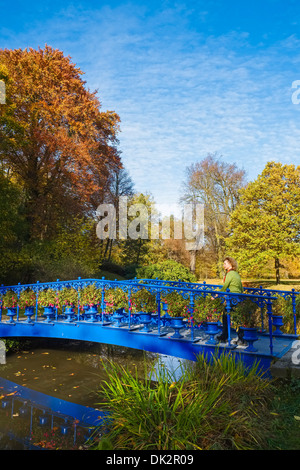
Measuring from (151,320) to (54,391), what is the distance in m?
2.81

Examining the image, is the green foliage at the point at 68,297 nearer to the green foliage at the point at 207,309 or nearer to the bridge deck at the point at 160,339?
the bridge deck at the point at 160,339

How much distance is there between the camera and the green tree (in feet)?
79.1

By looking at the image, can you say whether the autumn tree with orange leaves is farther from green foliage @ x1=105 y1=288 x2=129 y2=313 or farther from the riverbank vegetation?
the riverbank vegetation

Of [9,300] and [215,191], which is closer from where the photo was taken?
[9,300]

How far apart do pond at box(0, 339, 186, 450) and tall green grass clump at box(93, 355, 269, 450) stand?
2.63ft

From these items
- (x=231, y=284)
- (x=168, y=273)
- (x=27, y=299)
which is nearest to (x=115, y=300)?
(x=27, y=299)

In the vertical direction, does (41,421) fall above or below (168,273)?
below

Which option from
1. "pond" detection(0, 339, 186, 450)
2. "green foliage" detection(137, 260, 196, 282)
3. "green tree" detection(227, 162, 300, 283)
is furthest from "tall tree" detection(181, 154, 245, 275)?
"pond" detection(0, 339, 186, 450)

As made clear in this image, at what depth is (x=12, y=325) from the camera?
10.2m

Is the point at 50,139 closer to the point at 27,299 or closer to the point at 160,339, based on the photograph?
the point at 27,299

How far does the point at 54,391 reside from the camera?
801 centimetres

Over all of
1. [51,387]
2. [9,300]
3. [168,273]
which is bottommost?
[51,387]
